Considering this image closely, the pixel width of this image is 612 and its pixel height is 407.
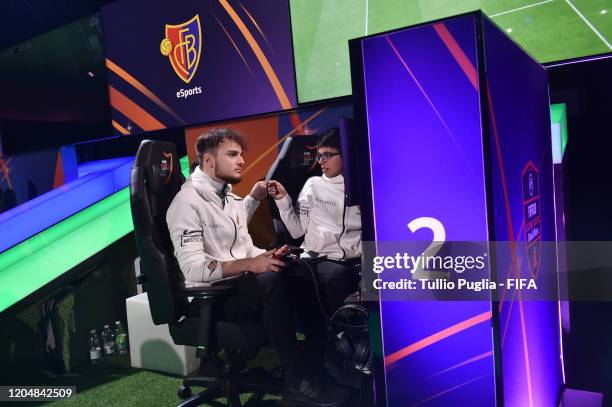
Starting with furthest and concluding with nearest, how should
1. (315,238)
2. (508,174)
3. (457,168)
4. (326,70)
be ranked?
1. (326,70)
2. (315,238)
3. (508,174)
4. (457,168)

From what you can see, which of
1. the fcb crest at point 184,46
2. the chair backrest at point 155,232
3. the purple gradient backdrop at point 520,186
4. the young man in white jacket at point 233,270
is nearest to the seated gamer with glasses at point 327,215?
the young man in white jacket at point 233,270

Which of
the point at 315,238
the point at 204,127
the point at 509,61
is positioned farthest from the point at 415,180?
the point at 204,127

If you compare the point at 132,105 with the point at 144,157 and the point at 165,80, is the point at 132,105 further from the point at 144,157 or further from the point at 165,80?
the point at 144,157

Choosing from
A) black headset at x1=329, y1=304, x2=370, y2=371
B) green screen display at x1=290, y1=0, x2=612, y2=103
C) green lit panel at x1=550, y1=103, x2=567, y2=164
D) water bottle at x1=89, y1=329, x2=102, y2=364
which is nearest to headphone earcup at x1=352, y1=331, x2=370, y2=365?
black headset at x1=329, y1=304, x2=370, y2=371

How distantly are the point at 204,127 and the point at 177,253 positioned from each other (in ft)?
6.96

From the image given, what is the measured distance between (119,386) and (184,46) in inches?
104

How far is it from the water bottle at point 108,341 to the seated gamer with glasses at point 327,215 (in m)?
1.53

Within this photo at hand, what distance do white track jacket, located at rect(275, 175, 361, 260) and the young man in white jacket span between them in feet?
2.11

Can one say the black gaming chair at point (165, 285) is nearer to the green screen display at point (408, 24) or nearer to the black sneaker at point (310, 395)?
the black sneaker at point (310, 395)

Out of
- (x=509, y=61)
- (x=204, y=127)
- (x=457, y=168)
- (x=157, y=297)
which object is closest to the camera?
(x=457, y=168)

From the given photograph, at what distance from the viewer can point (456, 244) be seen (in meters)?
1.31

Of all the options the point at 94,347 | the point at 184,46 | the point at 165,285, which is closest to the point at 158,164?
the point at 165,285

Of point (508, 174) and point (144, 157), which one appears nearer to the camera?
point (508, 174)

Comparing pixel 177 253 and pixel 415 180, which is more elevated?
pixel 415 180
